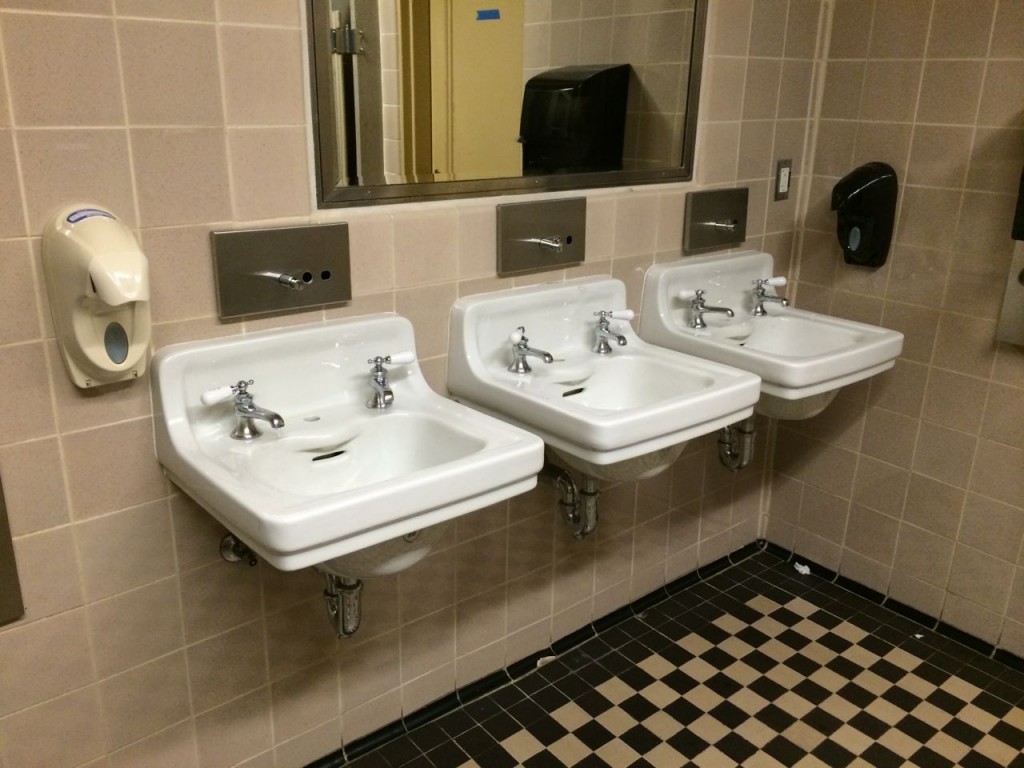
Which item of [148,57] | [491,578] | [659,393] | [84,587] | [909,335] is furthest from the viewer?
[909,335]

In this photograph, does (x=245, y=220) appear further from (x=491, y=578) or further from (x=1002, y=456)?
(x=1002, y=456)

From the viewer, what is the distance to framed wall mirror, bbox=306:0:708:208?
1.45 meters

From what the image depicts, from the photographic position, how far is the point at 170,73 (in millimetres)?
1235

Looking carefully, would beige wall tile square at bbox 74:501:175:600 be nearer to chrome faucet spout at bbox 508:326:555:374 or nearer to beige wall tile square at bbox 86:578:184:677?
beige wall tile square at bbox 86:578:184:677

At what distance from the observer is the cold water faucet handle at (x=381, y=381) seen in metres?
1.52

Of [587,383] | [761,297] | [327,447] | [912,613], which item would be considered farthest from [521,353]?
[912,613]

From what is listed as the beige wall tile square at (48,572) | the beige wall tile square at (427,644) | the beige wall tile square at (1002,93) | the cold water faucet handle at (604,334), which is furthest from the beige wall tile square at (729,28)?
the beige wall tile square at (48,572)

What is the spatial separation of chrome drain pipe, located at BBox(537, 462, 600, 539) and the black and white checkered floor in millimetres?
414

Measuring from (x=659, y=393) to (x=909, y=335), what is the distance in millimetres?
776

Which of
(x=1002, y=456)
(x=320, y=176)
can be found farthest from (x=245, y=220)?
(x=1002, y=456)

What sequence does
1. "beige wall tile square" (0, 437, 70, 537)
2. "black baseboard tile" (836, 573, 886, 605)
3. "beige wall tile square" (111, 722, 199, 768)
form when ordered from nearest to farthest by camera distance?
"beige wall tile square" (0, 437, 70, 537)
"beige wall tile square" (111, 722, 199, 768)
"black baseboard tile" (836, 573, 886, 605)

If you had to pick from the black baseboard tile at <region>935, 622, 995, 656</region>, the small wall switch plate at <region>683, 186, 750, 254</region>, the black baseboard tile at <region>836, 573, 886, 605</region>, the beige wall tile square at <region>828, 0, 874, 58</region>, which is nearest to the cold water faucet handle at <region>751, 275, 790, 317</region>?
the small wall switch plate at <region>683, 186, 750, 254</region>

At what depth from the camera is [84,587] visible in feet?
4.37

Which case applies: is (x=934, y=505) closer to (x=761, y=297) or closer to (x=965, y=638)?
(x=965, y=638)
